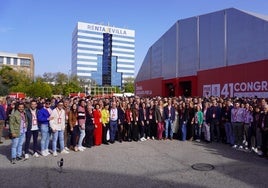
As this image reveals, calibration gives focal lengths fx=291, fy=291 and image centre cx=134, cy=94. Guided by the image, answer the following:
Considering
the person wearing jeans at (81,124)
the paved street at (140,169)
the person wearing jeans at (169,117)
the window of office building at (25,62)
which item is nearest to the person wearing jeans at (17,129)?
the paved street at (140,169)

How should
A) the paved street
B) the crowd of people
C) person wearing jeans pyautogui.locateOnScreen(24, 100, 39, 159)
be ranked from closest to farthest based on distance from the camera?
the paved street
person wearing jeans pyautogui.locateOnScreen(24, 100, 39, 159)
the crowd of people

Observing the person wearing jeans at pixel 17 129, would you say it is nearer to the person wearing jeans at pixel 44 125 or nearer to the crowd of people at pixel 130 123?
the crowd of people at pixel 130 123

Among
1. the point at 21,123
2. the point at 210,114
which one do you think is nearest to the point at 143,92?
the point at 210,114

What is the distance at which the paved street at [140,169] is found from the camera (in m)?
6.90

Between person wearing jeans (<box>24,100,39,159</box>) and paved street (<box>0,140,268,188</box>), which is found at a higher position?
person wearing jeans (<box>24,100,39,159</box>)

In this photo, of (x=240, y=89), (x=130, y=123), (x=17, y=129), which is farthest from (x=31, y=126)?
(x=240, y=89)

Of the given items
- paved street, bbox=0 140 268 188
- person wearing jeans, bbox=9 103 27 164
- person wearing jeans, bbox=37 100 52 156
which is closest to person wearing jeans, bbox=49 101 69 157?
person wearing jeans, bbox=37 100 52 156

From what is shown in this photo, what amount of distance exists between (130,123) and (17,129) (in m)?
5.39

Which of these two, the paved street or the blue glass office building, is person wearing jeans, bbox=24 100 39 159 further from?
the blue glass office building

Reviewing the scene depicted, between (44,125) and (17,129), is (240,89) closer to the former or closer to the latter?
(44,125)

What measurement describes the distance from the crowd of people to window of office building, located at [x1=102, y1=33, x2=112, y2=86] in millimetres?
108113

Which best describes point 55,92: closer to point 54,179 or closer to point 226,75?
point 226,75

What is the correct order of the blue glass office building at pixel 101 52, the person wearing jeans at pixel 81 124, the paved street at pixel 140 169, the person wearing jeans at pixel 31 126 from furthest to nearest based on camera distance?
the blue glass office building at pixel 101 52 < the person wearing jeans at pixel 81 124 < the person wearing jeans at pixel 31 126 < the paved street at pixel 140 169

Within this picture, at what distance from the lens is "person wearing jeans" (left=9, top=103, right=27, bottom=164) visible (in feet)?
29.8
